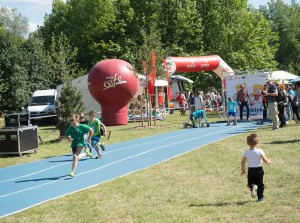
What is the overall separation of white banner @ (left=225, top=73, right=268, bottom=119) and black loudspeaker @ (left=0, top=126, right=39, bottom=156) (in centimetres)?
1272

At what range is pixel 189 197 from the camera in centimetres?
945

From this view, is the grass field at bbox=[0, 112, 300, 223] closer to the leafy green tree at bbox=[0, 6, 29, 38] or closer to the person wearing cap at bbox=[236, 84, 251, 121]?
the person wearing cap at bbox=[236, 84, 251, 121]

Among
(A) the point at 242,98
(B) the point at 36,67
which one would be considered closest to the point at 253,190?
(A) the point at 242,98

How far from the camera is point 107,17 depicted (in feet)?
167

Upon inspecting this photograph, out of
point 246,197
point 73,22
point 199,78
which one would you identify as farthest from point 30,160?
point 73,22

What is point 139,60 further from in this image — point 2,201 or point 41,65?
point 41,65

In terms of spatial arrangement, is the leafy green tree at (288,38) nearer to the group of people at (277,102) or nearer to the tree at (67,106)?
the group of people at (277,102)

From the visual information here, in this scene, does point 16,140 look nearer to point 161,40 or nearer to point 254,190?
point 254,190

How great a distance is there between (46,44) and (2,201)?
5272 centimetres

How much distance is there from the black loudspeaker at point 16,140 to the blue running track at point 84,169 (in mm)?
1823

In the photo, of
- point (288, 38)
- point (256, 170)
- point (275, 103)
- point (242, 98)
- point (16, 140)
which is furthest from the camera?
point (288, 38)

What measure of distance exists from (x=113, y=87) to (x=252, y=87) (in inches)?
303

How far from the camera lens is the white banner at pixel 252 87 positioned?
88.1ft

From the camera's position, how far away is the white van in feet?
114
